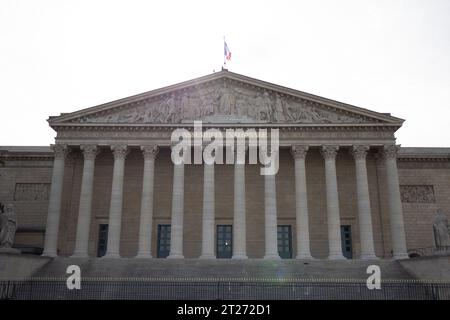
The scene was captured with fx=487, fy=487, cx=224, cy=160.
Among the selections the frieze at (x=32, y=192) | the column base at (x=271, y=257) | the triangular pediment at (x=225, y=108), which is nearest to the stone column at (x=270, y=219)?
the column base at (x=271, y=257)

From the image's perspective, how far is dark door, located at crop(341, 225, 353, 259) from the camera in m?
33.7

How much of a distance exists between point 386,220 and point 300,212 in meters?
6.54

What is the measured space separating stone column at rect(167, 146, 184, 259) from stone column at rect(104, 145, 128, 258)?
3477 mm

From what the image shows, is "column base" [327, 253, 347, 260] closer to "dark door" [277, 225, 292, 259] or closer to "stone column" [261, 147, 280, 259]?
"stone column" [261, 147, 280, 259]

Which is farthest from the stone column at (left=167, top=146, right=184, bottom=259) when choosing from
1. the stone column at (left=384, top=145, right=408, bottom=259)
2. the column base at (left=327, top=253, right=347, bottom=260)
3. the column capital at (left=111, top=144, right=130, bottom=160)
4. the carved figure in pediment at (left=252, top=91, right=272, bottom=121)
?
the stone column at (left=384, top=145, right=408, bottom=259)

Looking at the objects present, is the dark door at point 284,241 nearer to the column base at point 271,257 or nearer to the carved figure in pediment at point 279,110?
the column base at point 271,257

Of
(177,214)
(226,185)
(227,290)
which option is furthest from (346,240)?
(227,290)

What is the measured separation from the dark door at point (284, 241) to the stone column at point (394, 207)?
6858mm

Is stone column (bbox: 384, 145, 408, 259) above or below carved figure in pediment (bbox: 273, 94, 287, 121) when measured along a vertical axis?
below

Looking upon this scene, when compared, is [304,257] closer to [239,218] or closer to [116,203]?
[239,218]

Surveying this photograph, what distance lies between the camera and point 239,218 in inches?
1234

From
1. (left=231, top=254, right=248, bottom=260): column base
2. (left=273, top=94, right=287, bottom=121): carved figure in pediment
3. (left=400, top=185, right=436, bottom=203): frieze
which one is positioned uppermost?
(left=273, top=94, right=287, bottom=121): carved figure in pediment

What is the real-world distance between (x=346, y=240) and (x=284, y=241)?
4.32 m
